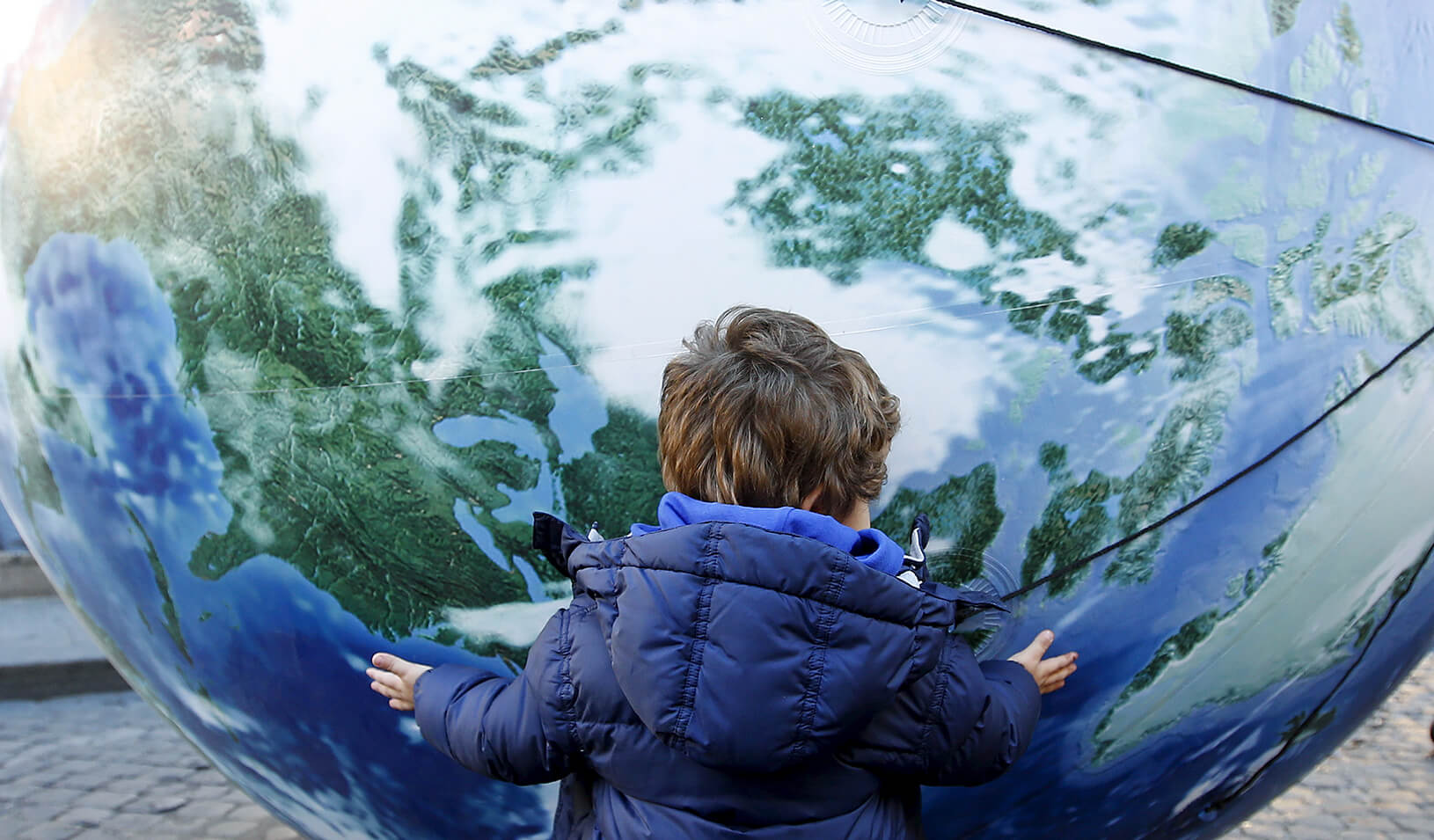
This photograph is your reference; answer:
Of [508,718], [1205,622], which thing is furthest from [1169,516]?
[508,718]

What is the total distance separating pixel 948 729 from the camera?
4.11 feet

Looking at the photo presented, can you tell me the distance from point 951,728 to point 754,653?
265 millimetres

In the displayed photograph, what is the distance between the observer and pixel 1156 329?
1348 mm

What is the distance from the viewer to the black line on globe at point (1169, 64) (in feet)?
4.24

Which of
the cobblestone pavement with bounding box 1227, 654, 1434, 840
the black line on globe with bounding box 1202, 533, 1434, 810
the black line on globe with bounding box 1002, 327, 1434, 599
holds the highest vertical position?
the black line on globe with bounding box 1002, 327, 1434, 599

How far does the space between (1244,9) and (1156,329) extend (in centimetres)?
35

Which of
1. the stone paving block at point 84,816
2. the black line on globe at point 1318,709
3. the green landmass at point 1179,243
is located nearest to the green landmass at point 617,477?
the green landmass at point 1179,243

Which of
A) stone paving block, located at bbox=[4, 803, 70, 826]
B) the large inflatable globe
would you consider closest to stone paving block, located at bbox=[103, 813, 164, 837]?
stone paving block, located at bbox=[4, 803, 70, 826]

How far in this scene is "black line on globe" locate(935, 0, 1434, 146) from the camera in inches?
50.9

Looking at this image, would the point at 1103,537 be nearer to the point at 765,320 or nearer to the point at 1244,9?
the point at 765,320

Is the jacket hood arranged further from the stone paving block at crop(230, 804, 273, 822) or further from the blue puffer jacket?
the stone paving block at crop(230, 804, 273, 822)

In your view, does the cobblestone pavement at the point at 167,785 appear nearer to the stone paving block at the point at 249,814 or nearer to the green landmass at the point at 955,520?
the stone paving block at the point at 249,814

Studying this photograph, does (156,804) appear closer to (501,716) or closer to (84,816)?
(84,816)

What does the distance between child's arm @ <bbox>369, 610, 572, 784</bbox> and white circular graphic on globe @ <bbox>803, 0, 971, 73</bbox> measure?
0.66 m
